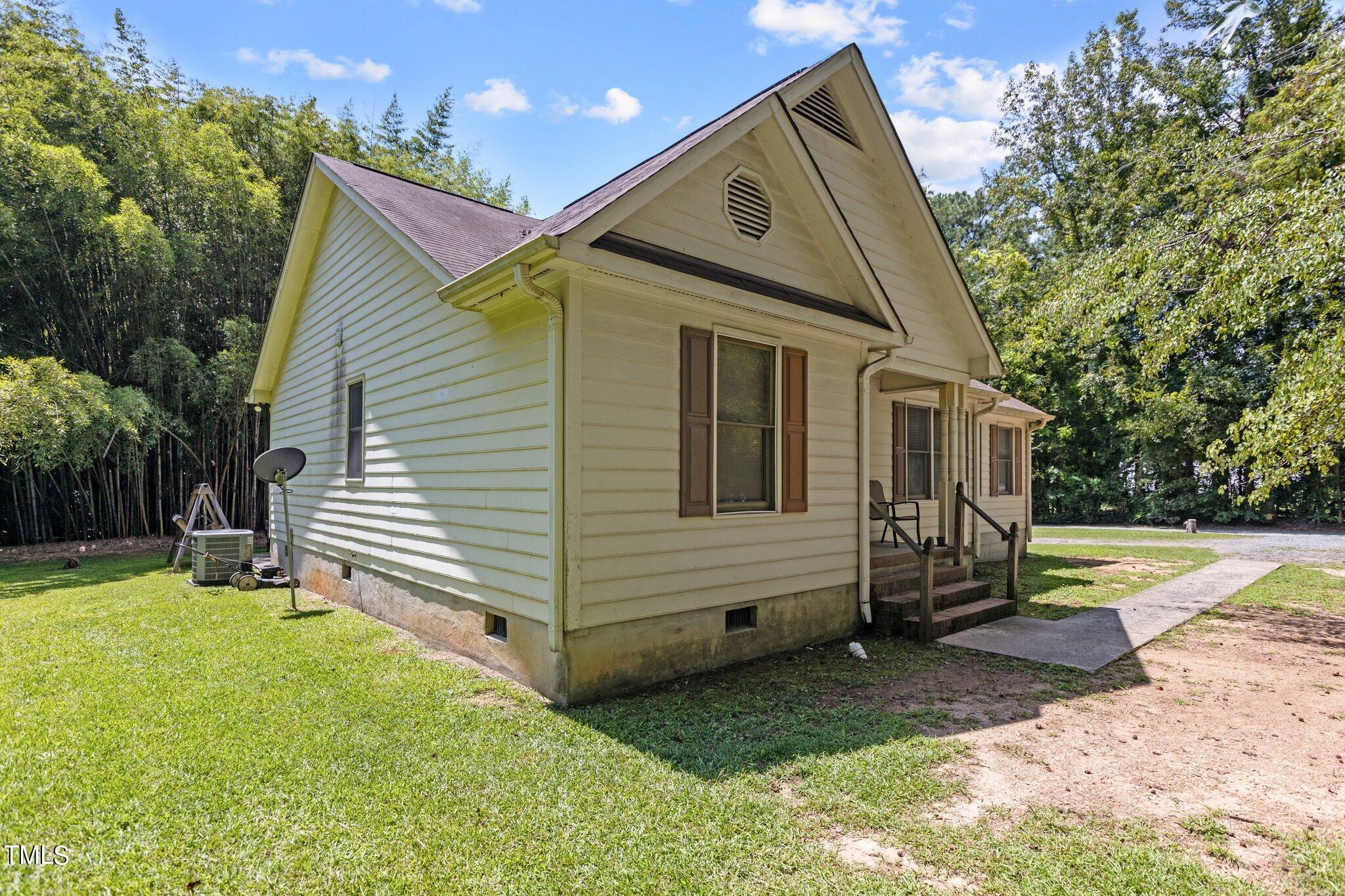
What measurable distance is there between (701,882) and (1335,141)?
9149 mm

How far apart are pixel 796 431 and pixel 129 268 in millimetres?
14021

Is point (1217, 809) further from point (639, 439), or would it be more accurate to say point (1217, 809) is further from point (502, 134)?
point (502, 134)

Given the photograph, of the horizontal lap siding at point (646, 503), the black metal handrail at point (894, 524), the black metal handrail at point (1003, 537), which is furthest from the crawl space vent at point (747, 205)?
the black metal handrail at point (1003, 537)

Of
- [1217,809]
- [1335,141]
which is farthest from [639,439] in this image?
[1335,141]

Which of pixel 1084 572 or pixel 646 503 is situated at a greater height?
pixel 646 503

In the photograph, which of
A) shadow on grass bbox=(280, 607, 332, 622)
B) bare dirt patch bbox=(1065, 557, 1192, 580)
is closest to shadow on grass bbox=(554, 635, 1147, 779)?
shadow on grass bbox=(280, 607, 332, 622)

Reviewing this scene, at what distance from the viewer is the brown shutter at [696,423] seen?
5000 mm

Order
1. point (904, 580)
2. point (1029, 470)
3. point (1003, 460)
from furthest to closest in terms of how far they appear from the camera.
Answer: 1. point (1029, 470)
2. point (1003, 460)
3. point (904, 580)

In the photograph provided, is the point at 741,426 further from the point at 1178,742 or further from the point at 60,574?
the point at 60,574

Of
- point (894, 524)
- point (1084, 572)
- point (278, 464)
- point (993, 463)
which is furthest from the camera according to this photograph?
point (993, 463)

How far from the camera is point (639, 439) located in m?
4.75

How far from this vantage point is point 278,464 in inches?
320

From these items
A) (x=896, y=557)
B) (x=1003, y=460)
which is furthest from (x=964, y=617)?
(x=1003, y=460)

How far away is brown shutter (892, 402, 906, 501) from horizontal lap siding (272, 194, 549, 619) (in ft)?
19.5
